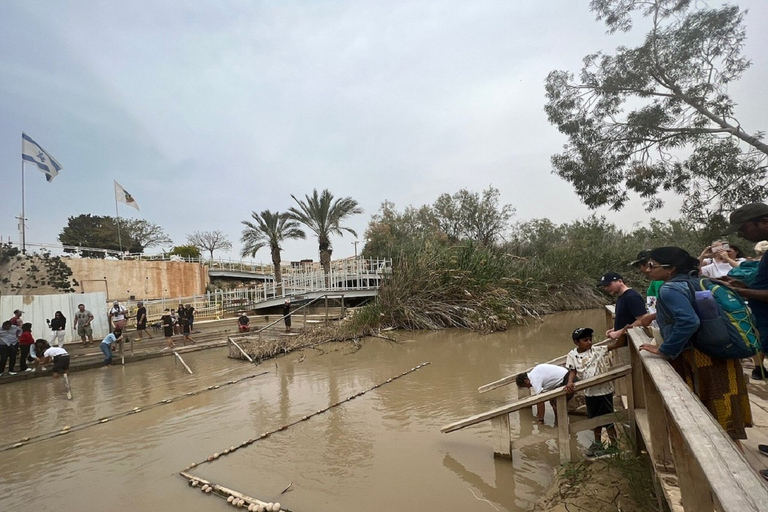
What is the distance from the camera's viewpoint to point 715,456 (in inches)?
56.1

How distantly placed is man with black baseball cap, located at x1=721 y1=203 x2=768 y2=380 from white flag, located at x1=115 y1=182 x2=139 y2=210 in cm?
3558

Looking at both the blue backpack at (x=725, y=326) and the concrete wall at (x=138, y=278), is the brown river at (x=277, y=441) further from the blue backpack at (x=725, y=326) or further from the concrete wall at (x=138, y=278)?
the concrete wall at (x=138, y=278)

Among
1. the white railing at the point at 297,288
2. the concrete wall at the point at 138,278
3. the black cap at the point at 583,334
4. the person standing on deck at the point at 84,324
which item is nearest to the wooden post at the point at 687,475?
the black cap at the point at 583,334

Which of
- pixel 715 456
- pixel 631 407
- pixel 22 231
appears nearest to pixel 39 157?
pixel 22 231

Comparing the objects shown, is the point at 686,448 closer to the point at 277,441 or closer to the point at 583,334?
the point at 583,334

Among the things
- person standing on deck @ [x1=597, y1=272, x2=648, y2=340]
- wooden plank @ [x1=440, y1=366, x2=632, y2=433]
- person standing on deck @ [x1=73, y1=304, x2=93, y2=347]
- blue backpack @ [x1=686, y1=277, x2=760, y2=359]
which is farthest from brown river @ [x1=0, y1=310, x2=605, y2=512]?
person standing on deck @ [x1=73, y1=304, x2=93, y2=347]

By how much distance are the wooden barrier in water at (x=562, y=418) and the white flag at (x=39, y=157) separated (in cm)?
2679

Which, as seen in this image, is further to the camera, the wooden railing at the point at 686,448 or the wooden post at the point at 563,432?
the wooden post at the point at 563,432

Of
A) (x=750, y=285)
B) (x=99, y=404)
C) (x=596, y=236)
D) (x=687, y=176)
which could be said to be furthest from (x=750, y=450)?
(x=596, y=236)

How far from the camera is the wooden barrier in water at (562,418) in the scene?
411 centimetres

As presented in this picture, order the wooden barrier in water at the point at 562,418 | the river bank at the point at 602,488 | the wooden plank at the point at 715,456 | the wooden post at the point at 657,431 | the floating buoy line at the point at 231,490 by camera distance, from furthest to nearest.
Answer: the floating buoy line at the point at 231,490 → the wooden barrier in water at the point at 562,418 → the river bank at the point at 602,488 → the wooden post at the point at 657,431 → the wooden plank at the point at 715,456

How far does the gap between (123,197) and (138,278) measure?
700cm

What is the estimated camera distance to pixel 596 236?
29031 mm

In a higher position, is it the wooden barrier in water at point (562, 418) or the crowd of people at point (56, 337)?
the crowd of people at point (56, 337)
